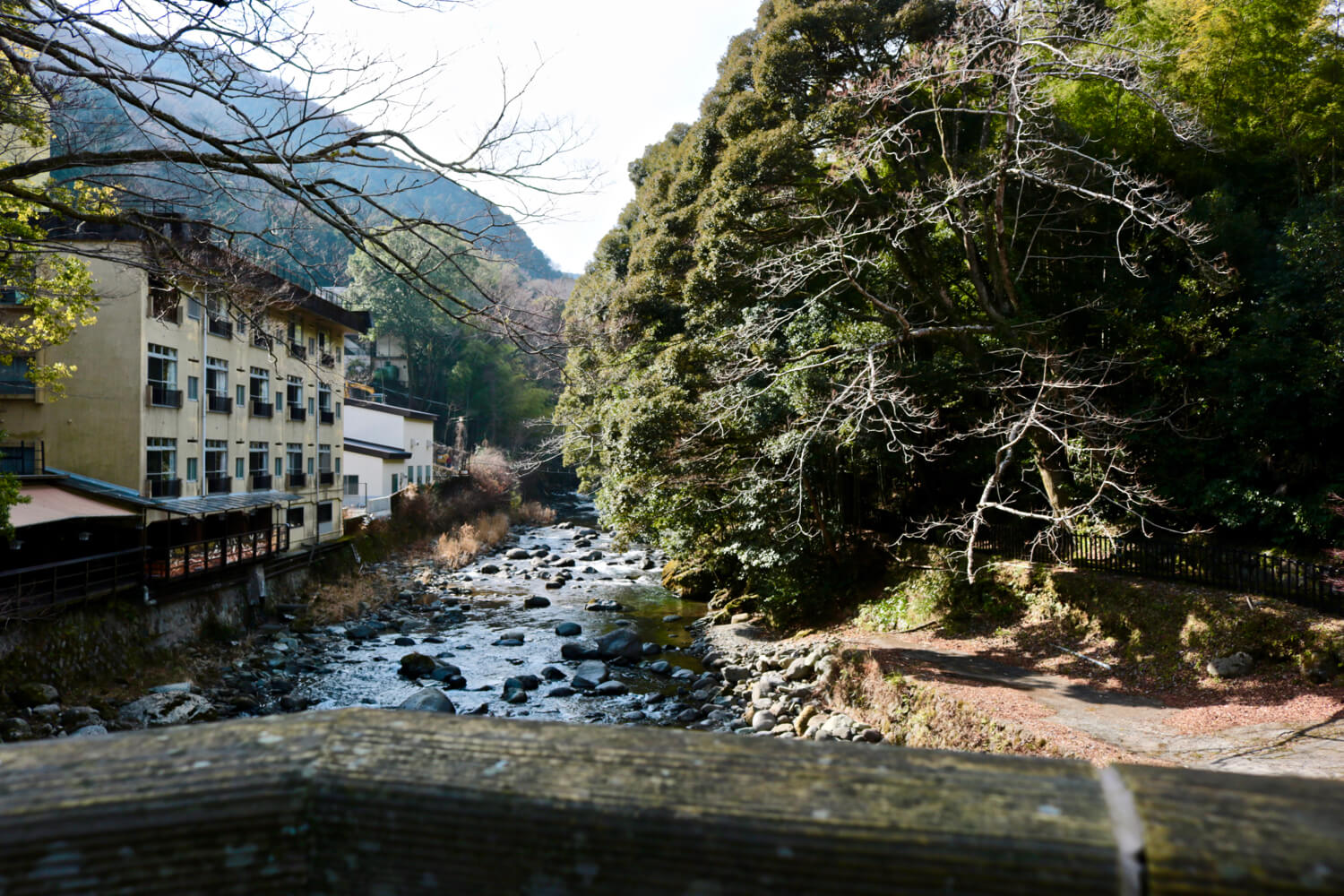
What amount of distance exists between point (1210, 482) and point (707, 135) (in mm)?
13489

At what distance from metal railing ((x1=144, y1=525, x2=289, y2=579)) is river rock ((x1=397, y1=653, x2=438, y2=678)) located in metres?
5.54

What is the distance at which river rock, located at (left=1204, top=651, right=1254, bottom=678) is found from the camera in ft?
39.1

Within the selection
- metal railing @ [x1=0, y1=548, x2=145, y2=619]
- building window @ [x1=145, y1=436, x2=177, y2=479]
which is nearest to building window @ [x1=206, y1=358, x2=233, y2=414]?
building window @ [x1=145, y1=436, x2=177, y2=479]

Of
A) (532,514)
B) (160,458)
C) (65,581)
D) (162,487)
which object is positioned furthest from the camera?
(532,514)

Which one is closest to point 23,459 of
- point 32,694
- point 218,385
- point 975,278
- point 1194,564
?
point 218,385

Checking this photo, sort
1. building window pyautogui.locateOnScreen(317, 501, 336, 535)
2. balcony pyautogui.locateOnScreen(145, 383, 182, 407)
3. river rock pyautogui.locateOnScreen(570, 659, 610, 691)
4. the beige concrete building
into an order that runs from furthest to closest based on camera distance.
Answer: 1. building window pyautogui.locateOnScreen(317, 501, 336, 535)
2. balcony pyautogui.locateOnScreen(145, 383, 182, 407)
3. the beige concrete building
4. river rock pyautogui.locateOnScreen(570, 659, 610, 691)

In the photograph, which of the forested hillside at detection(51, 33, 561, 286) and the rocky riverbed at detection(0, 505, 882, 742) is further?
the rocky riverbed at detection(0, 505, 882, 742)

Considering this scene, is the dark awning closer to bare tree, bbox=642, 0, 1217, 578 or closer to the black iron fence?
bare tree, bbox=642, 0, 1217, 578

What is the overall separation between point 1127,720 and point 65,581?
1868 cm

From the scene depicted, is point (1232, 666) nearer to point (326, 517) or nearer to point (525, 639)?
point (525, 639)

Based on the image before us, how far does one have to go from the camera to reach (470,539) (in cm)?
3138

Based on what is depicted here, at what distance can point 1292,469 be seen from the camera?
49.0ft

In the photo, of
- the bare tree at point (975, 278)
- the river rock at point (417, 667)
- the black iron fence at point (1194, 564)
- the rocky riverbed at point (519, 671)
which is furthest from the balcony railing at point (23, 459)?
the black iron fence at point (1194, 564)

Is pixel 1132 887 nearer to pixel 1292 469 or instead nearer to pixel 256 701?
pixel 256 701
